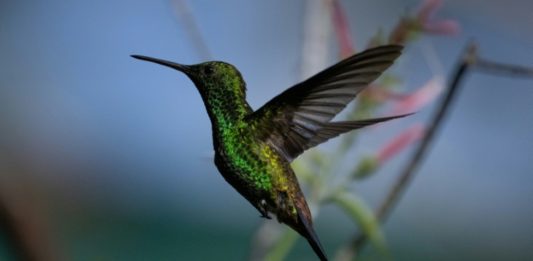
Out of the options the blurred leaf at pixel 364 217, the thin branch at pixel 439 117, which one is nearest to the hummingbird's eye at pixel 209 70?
the thin branch at pixel 439 117

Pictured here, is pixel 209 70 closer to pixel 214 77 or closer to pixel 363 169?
pixel 214 77

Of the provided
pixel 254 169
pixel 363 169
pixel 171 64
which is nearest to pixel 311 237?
pixel 254 169

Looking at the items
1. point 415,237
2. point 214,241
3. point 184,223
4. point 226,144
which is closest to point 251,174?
point 226,144

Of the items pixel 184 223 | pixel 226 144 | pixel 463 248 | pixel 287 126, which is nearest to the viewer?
pixel 226 144

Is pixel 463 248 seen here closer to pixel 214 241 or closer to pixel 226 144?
pixel 214 241

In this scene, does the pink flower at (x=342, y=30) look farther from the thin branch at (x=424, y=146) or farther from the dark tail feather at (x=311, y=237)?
the dark tail feather at (x=311, y=237)

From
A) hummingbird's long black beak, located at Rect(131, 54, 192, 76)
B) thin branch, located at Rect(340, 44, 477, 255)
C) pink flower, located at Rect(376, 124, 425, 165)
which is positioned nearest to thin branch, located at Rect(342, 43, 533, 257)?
thin branch, located at Rect(340, 44, 477, 255)
